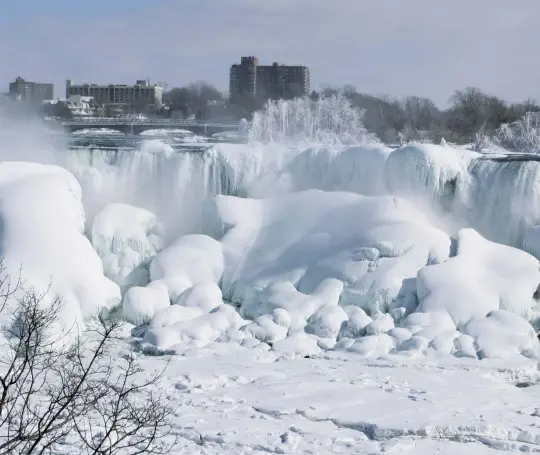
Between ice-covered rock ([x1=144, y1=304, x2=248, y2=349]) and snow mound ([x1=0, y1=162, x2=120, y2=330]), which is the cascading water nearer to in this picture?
snow mound ([x1=0, y1=162, x2=120, y2=330])

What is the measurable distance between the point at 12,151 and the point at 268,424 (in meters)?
12.9

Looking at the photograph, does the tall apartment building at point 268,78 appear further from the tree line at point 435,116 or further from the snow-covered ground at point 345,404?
the snow-covered ground at point 345,404

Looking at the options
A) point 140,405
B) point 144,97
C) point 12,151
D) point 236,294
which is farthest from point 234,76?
point 140,405

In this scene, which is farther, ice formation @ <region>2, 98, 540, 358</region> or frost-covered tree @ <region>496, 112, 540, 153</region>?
frost-covered tree @ <region>496, 112, 540, 153</region>

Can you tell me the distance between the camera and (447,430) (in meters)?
9.70

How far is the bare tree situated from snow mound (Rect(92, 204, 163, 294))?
225cm

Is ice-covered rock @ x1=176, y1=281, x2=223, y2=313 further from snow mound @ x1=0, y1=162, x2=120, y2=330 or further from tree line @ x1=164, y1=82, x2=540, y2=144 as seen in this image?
tree line @ x1=164, y1=82, x2=540, y2=144

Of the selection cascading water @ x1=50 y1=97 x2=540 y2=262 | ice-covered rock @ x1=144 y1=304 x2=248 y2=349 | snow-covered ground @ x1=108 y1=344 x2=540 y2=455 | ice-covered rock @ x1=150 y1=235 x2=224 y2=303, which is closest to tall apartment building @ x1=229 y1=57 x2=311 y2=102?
cascading water @ x1=50 y1=97 x2=540 y2=262

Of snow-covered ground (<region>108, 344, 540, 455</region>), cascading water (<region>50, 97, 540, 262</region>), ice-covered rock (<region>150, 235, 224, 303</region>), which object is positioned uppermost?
cascading water (<region>50, 97, 540, 262</region>)

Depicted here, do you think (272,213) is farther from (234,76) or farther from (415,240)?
(234,76)

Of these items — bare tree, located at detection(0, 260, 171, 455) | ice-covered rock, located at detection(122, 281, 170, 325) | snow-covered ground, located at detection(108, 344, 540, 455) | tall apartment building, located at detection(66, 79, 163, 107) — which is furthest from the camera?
tall apartment building, located at detection(66, 79, 163, 107)

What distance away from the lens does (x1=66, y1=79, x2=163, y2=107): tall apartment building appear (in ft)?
226

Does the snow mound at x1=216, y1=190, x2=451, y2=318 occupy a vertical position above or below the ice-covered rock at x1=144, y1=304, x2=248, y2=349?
above

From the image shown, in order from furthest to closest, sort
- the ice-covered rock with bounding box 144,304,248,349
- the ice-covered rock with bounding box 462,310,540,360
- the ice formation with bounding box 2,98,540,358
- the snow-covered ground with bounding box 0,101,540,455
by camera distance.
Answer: the ice formation with bounding box 2,98,540,358
the ice-covered rock with bounding box 144,304,248,349
the ice-covered rock with bounding box 462,310,540,360
the snow-covered ground with bounding box 0,101,540,455
